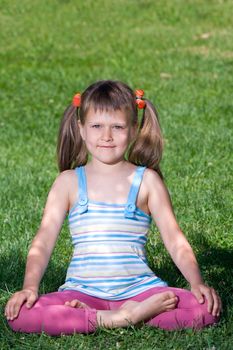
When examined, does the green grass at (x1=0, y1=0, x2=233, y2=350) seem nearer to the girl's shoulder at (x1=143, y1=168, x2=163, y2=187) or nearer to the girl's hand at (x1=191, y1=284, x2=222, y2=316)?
the girl's hand at (x1=191, y1=284, x2=222, y2=316)

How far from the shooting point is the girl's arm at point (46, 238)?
442cm

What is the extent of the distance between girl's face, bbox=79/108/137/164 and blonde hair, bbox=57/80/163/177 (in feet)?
0.10

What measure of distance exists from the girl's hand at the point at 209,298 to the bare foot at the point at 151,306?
101 millimetres

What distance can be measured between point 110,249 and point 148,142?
0.55 m

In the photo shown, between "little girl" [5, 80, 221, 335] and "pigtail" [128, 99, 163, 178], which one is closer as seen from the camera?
"little girl" [5, 80, 221, 335]

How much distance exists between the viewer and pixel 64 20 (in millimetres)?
16328

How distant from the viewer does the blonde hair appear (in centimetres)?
458

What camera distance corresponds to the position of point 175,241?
455 centimetres

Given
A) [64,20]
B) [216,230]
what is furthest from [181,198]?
[64,20]

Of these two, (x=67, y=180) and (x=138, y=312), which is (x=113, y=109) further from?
(x=138, y=312)

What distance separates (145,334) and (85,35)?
11.3m

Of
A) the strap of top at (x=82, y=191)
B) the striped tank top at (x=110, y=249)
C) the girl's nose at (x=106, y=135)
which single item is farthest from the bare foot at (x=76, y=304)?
the girl's nose at (x=106, y=135)

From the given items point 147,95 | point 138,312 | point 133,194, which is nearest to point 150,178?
point 133,194

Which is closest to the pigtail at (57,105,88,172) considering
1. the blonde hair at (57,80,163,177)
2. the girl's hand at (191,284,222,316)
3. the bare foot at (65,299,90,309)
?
the blonde hair at (57,80,163,177)
